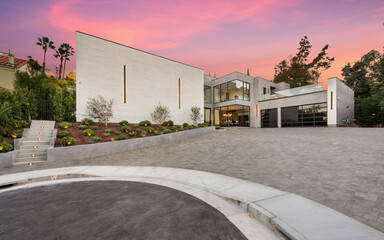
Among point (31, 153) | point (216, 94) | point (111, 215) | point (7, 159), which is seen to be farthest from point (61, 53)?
point (111, 215)

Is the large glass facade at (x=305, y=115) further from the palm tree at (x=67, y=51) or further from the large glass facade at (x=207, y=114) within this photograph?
the palm tree at (x=67, y=51)

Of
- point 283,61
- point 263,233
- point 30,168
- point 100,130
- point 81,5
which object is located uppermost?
point 283,61

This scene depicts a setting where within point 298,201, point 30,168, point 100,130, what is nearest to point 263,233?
point 298,201

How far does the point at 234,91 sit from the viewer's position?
1066 inches

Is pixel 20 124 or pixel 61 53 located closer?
pixel 20 124

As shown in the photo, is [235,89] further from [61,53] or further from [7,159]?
[61,53]

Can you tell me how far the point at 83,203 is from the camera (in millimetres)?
3543

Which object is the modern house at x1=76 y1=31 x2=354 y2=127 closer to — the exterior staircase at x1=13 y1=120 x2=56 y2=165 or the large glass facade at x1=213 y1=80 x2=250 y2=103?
the large glass facade at x1=213 y1=80 x2=250 y2=103

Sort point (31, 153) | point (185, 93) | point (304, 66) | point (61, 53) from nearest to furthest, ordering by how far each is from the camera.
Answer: point (31, 153), point (185, 93), point (61, 53), point (304, 66)

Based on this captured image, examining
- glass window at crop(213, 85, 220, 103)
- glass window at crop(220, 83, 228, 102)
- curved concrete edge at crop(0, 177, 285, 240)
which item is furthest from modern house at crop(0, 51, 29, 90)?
glass window at crop(220, 83, 228, 102)

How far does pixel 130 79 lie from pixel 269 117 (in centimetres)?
2368

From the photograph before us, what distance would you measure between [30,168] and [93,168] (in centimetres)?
333

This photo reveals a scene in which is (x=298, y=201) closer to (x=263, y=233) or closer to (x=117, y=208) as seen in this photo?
(x=263, y=233)

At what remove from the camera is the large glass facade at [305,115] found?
20.5 meters
